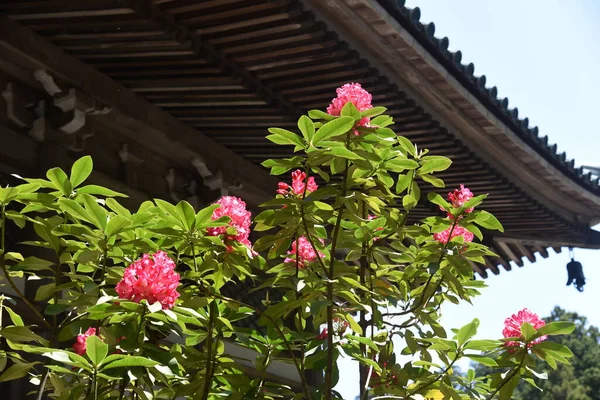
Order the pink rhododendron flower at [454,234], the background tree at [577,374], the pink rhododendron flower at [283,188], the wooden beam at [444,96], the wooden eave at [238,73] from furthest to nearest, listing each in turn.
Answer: the background tree at [577,374] < the wooden beam at [444,96] < the wooden eave at [238,73] < the pink rhododendron flower at [454,234] < the pink rhododendron flower at [283,188]

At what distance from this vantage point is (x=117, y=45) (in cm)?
413

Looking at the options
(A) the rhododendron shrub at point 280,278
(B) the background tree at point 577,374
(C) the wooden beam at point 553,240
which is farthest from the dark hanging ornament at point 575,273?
(B) the background tree at point 577,374

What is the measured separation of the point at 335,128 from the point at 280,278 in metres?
0.49

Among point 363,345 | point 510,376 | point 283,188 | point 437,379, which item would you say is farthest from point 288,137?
point 510,376

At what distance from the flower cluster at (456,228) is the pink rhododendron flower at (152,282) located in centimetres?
84

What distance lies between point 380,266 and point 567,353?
0.59 m

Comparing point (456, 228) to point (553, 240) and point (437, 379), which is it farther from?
point (553, 240)

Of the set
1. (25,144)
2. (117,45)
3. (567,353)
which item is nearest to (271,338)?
(567,353)

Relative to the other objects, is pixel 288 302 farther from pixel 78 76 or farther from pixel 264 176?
pixel 264 176

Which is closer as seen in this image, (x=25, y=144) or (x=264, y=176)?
(x=25, y=144)

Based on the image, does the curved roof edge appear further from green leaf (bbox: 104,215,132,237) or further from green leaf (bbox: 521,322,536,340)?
green leaf (bbox: 104,215,132,237)

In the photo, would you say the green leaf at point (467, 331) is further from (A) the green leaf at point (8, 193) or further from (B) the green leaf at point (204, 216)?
(A) the green leaf at point (8, 193)

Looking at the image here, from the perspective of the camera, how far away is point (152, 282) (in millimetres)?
1863

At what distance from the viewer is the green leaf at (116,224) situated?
2.02 m
